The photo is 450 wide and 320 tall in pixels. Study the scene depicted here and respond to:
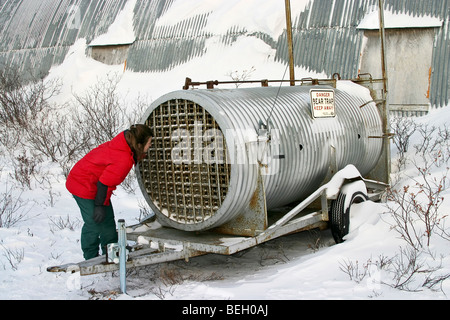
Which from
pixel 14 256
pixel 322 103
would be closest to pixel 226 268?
pixel 322 103

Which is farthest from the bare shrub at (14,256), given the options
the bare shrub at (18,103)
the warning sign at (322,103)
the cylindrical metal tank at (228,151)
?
the bare shrub at (18,103)

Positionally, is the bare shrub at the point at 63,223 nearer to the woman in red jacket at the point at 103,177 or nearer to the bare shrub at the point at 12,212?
the bare shrub at the point at 12,212

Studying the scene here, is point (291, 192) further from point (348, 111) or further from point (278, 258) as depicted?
point (348, 111)

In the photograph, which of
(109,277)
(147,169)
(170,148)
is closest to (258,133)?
(170,148)

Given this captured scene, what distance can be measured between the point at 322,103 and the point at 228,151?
6.07 feet

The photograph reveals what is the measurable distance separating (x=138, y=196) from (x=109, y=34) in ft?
33.3

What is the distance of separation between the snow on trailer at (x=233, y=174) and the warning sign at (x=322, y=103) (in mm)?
12

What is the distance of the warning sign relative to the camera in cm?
589

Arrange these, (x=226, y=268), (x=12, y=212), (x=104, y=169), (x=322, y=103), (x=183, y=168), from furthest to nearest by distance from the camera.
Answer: (x=12, y=212), (x=322, y=103), (x=226, y=268), (x=183, y=168), (x=104, y=169)

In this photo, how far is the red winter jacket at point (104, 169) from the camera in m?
4.75

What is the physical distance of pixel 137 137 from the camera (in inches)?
189

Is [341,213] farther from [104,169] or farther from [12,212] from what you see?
[12,212]

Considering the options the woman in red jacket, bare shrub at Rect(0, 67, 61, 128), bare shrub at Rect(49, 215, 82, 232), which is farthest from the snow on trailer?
bare shrub at Rect(0, 67, 61, 128)
